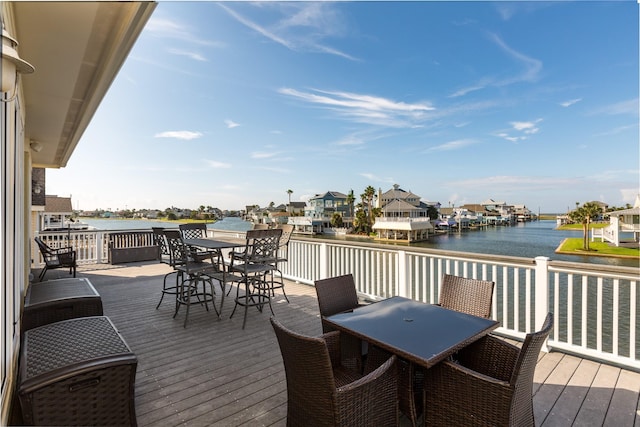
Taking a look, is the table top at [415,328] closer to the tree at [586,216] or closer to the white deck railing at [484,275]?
the white deck railing at [484,275]

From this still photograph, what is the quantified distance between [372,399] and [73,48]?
130 inches

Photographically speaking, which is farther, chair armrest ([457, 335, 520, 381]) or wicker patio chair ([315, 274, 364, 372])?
wicker patio chair ([315, 274, 364, 372])

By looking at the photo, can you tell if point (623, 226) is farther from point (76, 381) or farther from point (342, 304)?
point (76, 381)

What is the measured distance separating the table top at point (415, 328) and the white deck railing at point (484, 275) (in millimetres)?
1625

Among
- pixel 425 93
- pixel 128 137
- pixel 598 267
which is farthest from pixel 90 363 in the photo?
pixel 425 93

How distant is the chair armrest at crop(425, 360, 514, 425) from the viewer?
159cm

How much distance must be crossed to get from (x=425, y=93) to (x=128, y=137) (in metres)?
15.4

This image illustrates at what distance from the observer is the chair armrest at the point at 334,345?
6.91 feet

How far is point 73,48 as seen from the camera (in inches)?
92.0

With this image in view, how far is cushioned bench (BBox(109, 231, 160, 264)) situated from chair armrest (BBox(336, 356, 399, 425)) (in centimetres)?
860

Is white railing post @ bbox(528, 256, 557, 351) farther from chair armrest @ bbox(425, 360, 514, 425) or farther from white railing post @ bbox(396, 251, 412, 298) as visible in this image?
chair armrest @ bbox(425, 360, 514, 425)

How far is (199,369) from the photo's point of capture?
2889mm

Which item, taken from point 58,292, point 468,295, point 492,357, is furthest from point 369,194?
point 492,357

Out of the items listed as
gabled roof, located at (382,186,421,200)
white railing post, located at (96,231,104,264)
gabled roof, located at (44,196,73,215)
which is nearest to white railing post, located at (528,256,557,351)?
white railing post, located at (96,231,104,264)
